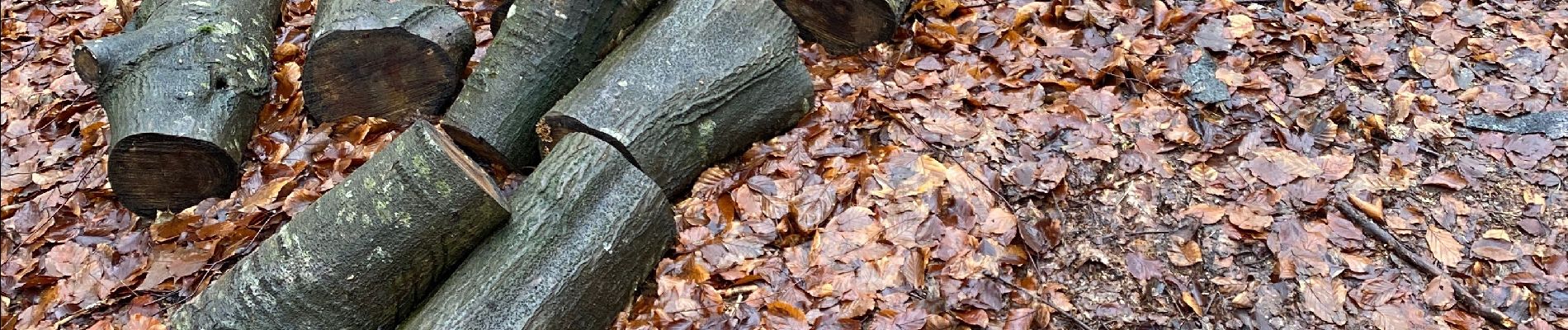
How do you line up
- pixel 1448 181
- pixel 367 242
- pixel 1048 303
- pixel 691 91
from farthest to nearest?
pixel 691 91
pixel 1448 181
pixel 1048 303
pixel 367 242

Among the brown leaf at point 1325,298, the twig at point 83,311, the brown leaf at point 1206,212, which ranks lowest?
the brown leaf at point 1325,298


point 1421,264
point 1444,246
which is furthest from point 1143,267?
point 1444,246

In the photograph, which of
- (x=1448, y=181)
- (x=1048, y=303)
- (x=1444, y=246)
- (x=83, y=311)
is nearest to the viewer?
(x=1048, y=303)

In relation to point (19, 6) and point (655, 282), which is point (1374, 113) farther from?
point (19, 6)

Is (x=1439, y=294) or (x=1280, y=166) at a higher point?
(x=1280, y=166)

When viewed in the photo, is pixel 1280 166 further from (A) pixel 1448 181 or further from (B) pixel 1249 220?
(A) pixel 1448 181

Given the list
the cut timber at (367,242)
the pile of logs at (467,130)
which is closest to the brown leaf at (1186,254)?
the pile of logs at (467,130)

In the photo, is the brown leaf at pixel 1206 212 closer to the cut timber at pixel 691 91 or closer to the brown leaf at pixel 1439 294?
the brown leaf at pixel 1439 294
